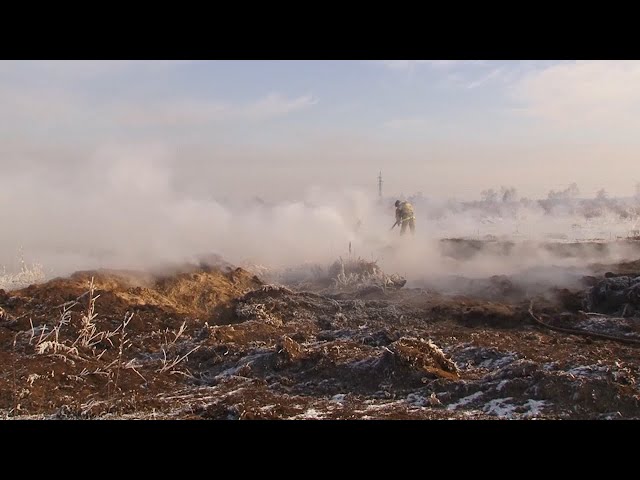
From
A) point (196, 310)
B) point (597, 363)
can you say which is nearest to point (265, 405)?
point (597, 363)

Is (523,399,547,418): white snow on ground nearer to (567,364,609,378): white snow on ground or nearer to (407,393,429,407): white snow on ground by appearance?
(567,364,609,378): white snow on ground

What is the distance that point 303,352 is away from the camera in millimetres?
6914

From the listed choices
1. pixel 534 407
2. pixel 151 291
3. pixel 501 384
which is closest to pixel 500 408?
pixel 534 407

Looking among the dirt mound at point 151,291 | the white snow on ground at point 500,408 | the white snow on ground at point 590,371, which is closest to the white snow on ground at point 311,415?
the white snow on ground at point 500,408

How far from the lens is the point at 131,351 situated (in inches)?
292

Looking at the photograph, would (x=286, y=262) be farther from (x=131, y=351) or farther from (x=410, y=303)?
(x=131, y=351)

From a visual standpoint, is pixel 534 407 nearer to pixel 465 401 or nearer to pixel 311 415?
pixel 465 401

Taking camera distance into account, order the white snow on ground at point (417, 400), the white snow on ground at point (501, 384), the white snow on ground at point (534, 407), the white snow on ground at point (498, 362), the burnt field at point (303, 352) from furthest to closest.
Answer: the white snow on ground at point (498, 362)
the white snow on ground at point (501, 384)
the white snow on ground at point (417, 400)
the burnt field at point (303, 352)
the white snow on ground at point (534, 407)

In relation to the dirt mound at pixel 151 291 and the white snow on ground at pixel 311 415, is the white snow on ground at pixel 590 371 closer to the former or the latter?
the white snow on ground at pixel 311 415

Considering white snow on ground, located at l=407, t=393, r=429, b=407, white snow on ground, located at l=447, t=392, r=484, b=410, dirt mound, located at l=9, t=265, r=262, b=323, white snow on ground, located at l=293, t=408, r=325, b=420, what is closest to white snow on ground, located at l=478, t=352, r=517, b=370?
white snow on ground, located at l=447, t=392, r=484, b=410

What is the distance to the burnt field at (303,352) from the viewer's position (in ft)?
17.0

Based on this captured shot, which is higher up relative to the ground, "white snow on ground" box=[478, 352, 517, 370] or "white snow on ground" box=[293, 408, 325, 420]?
"white snow on ground" box=[293, 408, 325, 420]

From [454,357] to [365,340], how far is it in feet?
4.74

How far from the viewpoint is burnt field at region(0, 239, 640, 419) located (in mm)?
5172
